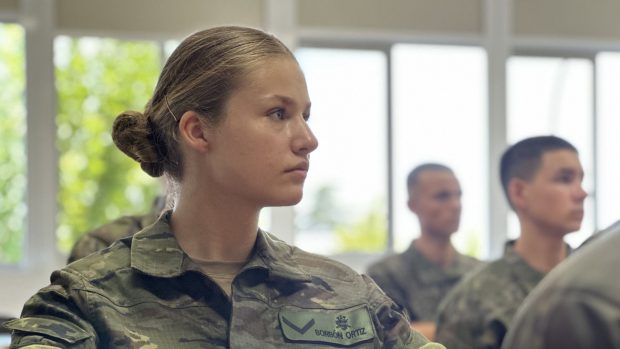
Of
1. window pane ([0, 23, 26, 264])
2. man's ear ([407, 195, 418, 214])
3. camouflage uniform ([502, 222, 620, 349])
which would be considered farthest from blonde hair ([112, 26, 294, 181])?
window pane ([0, 23, 26, 264])

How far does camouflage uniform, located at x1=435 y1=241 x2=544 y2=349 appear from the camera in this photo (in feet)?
9.77

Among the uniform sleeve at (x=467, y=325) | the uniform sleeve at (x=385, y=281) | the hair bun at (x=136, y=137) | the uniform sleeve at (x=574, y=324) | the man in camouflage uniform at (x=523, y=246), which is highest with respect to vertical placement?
the hair bun at (x=136, y=137)

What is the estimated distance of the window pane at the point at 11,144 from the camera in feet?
19.7

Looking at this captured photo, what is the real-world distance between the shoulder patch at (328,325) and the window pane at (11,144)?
15.9 ft

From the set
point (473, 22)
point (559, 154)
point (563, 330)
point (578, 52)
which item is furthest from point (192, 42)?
point (578, 52)

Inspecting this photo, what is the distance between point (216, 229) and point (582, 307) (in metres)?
1.15

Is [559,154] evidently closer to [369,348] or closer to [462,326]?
[462,326]

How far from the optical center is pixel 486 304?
3.06m

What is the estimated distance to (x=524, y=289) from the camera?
3.20m

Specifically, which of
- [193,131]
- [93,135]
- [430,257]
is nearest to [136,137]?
[193,131]

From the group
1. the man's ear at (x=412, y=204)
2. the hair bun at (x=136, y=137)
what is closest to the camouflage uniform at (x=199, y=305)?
the hair bun at (x=136, y=137)

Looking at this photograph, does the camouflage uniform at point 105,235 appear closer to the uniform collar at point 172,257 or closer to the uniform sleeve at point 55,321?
the uniform collar at point 172,257

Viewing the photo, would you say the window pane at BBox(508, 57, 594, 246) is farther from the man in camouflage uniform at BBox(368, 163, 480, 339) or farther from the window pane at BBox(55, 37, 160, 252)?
the window pane at BBox(55, 37, 160, 252)

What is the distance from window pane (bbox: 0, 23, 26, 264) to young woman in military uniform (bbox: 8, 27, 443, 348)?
15.2 feet
